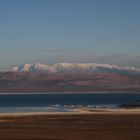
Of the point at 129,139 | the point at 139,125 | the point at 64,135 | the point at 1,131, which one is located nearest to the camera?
the point at 129,139

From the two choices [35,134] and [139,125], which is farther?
[139,125]

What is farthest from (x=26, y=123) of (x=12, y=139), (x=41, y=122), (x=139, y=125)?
(x=12, y=139)

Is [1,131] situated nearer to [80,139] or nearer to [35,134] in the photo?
[35,134]

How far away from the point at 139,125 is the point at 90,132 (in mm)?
9938

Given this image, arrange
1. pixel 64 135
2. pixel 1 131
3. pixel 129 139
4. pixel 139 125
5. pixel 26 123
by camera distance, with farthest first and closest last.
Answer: pixel 26 123
pixel 139 125
pixel 1 131
pixel 64 135
pixel 129 139

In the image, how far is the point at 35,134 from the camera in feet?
181

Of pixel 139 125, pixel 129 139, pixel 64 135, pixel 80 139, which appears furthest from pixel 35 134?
pixel 139 125

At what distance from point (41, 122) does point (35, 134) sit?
16662 mm

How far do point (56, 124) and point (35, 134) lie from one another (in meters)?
13.7

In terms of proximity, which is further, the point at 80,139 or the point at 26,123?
the point at 26,123

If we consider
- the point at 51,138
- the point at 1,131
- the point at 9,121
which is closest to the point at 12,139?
the point at 51,138

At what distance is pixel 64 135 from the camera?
5444 centimetres

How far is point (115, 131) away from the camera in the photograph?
5769cm

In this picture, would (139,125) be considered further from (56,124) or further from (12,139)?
(12,139)
